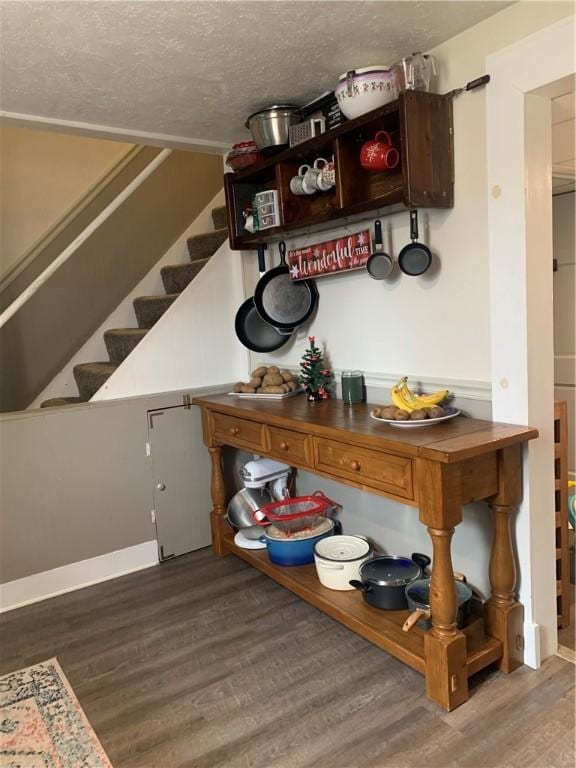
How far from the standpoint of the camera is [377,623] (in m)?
2.13

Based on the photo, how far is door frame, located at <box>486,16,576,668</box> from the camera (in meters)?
1.85

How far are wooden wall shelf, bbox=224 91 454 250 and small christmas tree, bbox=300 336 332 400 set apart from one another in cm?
58

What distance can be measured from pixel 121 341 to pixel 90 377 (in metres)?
0.31

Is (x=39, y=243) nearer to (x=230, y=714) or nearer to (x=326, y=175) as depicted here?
(x=326, y=175)

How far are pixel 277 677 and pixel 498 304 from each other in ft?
4.93

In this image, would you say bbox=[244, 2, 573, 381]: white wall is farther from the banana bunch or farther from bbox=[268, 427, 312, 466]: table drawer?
bbox=[268, 427, 312, 466]: table drawer

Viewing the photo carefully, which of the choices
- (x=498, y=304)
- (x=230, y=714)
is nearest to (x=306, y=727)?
(x=230, y=714)

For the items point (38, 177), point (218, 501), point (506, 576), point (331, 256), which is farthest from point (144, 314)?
point (506, 576)

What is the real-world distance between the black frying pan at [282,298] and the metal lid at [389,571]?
1.19 metres

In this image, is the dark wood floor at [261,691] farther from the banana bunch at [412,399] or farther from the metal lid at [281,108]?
the metal lid at [281,108]

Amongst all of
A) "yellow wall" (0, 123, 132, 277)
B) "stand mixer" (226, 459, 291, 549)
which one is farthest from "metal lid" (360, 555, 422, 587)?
"yellow wall" (0, 123, 132, 277)

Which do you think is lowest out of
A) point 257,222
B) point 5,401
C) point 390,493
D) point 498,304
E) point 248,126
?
point 390,493

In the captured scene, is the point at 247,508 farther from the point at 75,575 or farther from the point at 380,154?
the point at 380,154

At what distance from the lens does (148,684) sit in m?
2.09
